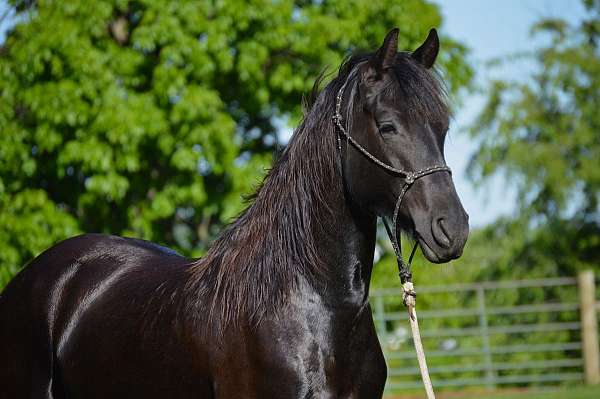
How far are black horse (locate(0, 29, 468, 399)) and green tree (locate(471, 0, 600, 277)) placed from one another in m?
14.3

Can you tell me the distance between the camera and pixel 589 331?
12.7 metres

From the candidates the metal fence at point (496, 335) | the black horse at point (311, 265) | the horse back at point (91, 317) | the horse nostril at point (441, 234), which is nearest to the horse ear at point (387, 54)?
the black horse at point (311, 265)

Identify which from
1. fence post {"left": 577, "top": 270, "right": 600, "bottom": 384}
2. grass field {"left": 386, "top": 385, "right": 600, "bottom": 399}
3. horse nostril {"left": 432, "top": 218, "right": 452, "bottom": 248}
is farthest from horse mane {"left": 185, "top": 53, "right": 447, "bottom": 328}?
fence post {"left": 577, "top": 270, "right": 600, "bottom": 384}

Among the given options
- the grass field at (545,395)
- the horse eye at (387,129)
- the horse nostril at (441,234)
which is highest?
the horse eye at (387,129)

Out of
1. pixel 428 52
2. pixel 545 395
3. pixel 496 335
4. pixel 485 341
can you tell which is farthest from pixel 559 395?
pixel 428 52

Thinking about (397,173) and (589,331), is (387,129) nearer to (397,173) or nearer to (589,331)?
(397,173)

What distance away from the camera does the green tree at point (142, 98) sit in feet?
34.7

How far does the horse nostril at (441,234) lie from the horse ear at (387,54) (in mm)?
680

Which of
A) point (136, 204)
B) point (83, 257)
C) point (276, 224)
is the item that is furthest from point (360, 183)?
point (136, 204)

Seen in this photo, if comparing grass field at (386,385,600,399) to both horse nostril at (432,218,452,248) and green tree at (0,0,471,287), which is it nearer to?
green tree at (0,0,471,287)

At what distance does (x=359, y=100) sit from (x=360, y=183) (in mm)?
332

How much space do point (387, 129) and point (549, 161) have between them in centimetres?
1464

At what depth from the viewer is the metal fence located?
12.8 meters

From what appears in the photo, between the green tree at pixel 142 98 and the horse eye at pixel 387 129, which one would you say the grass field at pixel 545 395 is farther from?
the horse eye at pixel 387 129
